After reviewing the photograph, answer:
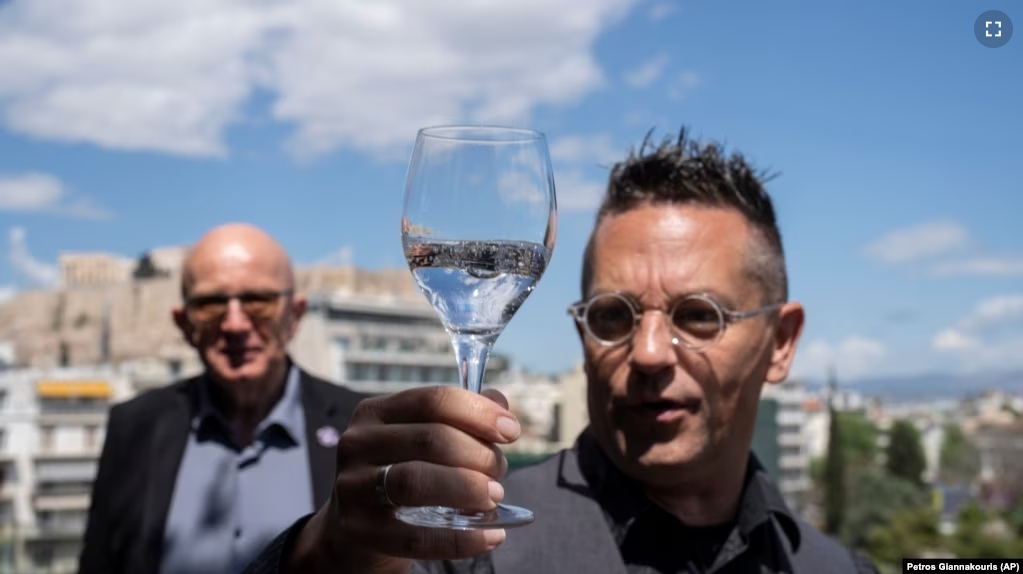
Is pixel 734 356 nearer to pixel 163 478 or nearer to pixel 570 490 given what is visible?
pixel 570 490

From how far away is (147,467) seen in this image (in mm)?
4125

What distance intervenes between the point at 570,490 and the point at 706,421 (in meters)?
0.33

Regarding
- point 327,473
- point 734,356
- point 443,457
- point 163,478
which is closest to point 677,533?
point 734,356

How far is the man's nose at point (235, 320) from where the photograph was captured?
4289mm

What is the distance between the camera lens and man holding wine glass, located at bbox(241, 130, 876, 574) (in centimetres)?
230

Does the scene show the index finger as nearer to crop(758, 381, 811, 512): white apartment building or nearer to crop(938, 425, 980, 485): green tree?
crop(758, 381, 811, 512): white apartment building

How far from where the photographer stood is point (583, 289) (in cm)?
256

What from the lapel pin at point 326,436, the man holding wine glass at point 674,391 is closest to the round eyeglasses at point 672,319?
the man holding wine glass at point 674,391

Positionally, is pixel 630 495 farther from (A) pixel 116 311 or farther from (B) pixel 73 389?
(A) pixel 116 311

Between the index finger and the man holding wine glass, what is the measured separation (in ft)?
2.25

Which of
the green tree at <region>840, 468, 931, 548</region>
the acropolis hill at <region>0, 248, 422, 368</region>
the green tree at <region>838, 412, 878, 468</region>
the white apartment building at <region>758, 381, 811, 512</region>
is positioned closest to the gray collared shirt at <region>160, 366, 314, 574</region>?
the green tree at <region>840, 468, 931, 548</region>

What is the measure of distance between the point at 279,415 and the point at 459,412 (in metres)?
3.11

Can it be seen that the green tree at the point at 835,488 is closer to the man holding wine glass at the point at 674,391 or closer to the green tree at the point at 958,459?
the green tree at the point at 958,459

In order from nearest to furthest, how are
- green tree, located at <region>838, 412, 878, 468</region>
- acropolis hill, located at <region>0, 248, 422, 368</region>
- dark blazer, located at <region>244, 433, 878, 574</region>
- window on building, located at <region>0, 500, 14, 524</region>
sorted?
dark blazer, located at <region>244, 433, 878, 574</region> → window on building, located at <region>0, 500, 14, 524</region> → acropolis hill, located at <region>0, 248, 422, 368</region> → green tree, located at <region>838, 412, 878, 468</region>
